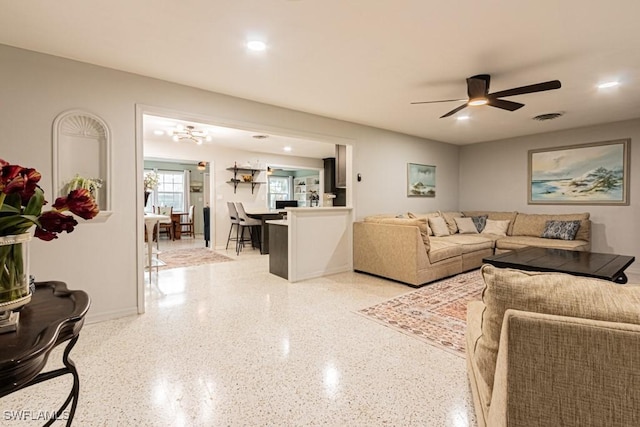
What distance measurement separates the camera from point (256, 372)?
2.01 meters

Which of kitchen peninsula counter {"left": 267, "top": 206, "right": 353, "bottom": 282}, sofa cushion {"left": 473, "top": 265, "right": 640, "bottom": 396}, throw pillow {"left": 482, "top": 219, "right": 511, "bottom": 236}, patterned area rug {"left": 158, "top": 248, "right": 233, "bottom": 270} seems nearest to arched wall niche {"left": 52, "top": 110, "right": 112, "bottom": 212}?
kitchen peninsula counter {"left": 267, "top": 206, "right": 353, "bottom": 282}

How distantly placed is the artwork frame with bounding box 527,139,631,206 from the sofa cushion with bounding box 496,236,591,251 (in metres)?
0.89

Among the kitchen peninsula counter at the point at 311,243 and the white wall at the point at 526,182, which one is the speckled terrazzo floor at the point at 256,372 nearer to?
the kitchen peninsula counter at the point at 311,243

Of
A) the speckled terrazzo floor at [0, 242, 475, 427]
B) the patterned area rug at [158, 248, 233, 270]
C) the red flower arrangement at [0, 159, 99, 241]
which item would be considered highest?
the red flower arrangement at [0, 159, 99, 241]

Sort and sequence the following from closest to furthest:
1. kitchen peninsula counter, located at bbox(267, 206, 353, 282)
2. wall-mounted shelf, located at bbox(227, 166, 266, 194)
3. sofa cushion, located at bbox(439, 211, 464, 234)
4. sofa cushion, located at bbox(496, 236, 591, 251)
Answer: kitchen peninsula counter, located at bbox(267, 206, 353, 282) < sofa cushion, located at bbox(496, 236, 591, 251) < sofa cushion, located at bbox(439, 211, 464, 234) < wall-mounted shelf, located at bbox(227, 166, 266, 194)

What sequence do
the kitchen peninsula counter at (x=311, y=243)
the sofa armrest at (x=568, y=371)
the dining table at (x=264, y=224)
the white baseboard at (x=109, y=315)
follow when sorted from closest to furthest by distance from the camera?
the sofa armrest at (x=568, y=371)
the white baseboard at (x=109, y=315)
the kitchen peninsula counter at (x=311, y=243)
the dining table at (x=264, y=224)

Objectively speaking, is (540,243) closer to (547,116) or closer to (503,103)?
(547,116)

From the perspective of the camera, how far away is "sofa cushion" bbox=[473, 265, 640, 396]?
2.84ft

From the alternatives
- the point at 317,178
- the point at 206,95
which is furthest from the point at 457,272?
the point at 317,178

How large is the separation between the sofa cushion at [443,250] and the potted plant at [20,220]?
152 inches

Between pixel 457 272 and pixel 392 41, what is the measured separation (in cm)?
344

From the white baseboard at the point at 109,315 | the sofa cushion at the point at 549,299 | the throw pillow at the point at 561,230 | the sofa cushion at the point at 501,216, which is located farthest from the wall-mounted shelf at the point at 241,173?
the sofa cushion at the point at 549,299

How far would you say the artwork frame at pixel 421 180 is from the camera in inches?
226

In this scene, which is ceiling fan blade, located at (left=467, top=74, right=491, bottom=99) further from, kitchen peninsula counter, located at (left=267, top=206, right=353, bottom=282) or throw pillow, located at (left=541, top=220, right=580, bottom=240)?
throw pillow, located at (left=541, top=220, right=580, bottom=240)
